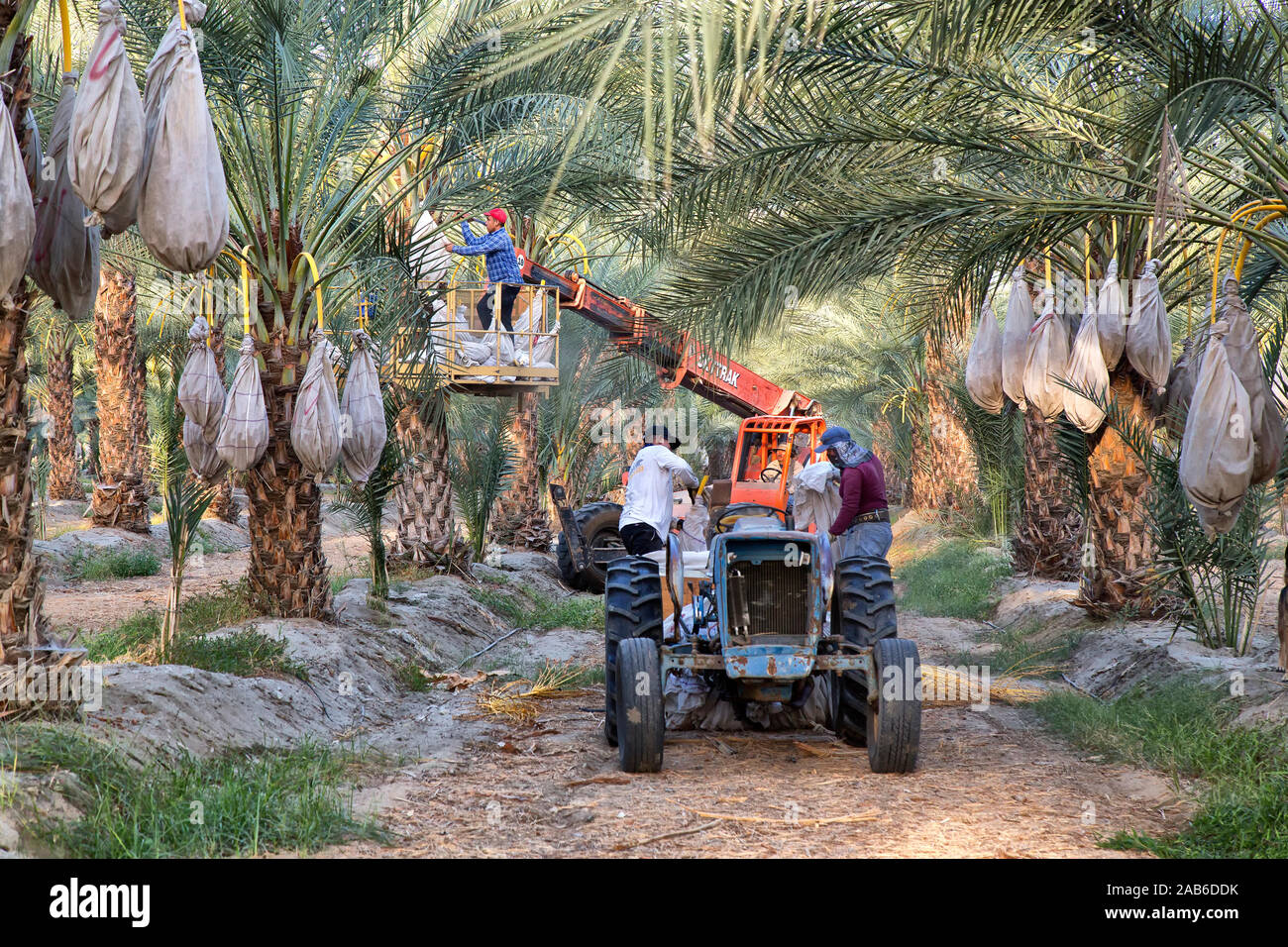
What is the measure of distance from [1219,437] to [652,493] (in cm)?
483

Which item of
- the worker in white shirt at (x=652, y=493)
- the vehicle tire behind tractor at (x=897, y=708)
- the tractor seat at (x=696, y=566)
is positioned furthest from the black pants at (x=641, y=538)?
the vehicle tire behind tractor at (x=897, y=708)

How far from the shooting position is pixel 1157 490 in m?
8.59

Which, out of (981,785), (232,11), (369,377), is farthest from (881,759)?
(232,11)

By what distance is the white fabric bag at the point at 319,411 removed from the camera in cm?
751

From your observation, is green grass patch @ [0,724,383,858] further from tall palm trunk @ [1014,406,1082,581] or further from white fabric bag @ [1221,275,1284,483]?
tall palm trunk @ [1014,406,1082,581]

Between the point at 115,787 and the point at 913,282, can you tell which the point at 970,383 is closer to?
the point at 913,282

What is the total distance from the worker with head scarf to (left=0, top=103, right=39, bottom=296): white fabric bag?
254 inches

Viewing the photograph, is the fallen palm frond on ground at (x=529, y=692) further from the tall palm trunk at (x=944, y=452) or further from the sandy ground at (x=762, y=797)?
the tall palm trunk at (x=944, y=452)

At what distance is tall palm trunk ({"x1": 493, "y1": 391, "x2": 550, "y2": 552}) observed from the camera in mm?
17984

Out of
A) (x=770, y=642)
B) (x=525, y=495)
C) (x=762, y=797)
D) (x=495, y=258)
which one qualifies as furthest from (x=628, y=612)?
(x=525, y=495)

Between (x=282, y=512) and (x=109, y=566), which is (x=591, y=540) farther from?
(x=282, y=512)

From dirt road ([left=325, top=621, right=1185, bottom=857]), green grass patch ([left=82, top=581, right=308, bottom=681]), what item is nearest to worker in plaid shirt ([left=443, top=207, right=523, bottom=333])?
green grass patch ([left=82, top=581, right=308, bottom=681])

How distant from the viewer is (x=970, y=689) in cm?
872

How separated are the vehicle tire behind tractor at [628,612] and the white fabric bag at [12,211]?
3.70m
